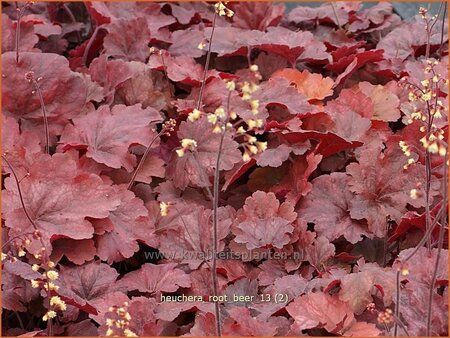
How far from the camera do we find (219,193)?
2219mm

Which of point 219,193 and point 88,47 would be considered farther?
point 88,47

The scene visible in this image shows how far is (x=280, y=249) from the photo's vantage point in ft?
6.37

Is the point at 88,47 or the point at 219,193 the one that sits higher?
the point at 88,47

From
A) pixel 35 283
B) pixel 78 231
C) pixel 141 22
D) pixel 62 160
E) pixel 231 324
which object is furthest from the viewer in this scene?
pixel 141 22

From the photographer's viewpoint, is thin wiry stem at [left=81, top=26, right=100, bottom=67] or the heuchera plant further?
thin wiry stem at [left=81, top=26, right=100, bottom=67]

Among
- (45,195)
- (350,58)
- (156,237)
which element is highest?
(350,58)

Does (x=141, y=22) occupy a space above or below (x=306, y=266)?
above

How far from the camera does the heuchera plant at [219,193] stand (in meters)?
1.67

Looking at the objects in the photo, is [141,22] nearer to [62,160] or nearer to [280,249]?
[62,160]

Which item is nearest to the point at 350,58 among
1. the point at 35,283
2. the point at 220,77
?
the point at 220,77

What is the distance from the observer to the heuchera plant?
1665 mm

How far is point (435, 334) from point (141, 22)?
1.68 metres

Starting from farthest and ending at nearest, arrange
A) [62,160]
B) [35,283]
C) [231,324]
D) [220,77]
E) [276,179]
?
[220,77] → [276,179] → [62,160] → [231,324] → [35,283]

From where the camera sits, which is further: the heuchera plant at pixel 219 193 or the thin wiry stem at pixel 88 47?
the thin wiry stem at pixel 88 47
